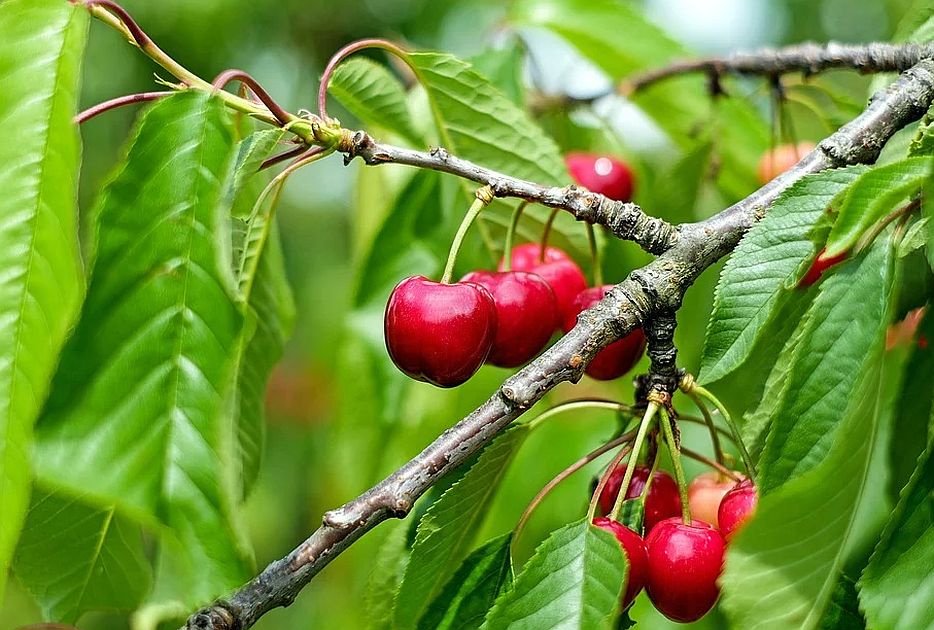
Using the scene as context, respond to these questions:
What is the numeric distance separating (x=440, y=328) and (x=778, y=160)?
0.86m

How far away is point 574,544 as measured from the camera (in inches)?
32.8

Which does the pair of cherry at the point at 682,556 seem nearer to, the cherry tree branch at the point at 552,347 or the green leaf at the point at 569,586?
the green leaf at the point at 569,586

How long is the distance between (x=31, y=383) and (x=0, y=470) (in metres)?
0.06

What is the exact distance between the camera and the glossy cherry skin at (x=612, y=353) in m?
1.04

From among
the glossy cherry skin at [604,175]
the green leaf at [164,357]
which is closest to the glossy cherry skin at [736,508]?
the green leaf at [164,357]

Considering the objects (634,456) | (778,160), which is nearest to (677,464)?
(634,456)

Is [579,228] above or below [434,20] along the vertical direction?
below

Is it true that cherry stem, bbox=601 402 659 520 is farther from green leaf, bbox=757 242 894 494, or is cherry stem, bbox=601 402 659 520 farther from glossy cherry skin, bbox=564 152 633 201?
glossy cherry skin, bbox=564 152 633 201

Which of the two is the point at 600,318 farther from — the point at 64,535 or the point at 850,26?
the point at 850,26

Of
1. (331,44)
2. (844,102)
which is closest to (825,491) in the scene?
(844,102)

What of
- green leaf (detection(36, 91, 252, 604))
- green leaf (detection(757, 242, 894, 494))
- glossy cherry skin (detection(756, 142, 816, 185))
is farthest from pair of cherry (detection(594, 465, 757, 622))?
glossy cherry skin (detection(756, 142, 816, 185))

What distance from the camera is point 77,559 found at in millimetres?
1052

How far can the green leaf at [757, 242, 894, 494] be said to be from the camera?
0.76 metres

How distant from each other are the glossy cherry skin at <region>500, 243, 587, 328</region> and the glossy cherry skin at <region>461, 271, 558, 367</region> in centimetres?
4
